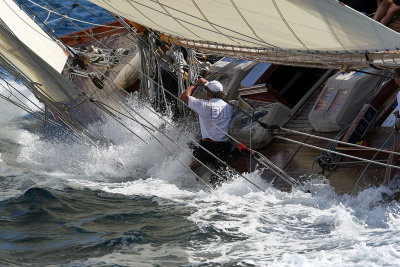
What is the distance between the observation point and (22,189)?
323 inches

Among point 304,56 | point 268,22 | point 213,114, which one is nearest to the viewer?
point 268,22

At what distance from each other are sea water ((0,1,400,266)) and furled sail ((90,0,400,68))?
1327 millimetres

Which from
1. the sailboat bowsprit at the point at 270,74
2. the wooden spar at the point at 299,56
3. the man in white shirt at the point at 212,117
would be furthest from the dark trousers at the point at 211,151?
the wooden spar at the point at 299,56

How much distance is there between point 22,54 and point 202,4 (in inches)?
79.4

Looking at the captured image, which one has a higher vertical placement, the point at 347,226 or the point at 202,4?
the point at 202,4

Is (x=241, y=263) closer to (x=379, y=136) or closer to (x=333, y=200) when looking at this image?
(x=333, y=200)

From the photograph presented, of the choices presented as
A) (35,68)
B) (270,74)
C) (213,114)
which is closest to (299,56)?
(213,114)

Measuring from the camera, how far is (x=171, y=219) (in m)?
7.07

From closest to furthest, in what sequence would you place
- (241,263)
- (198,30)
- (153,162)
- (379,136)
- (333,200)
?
(241,263)
(333,200)
(379,136)
(198,30)
(153,162)

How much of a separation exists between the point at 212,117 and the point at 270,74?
142cm

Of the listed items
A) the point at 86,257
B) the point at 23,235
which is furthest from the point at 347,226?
the point at 23,235

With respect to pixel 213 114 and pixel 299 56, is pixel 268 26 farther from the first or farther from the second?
pixel 213 114

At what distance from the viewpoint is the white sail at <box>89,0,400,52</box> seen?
20.7 ft

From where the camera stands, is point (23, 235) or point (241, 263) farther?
point (23, 235)
